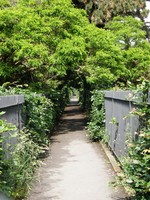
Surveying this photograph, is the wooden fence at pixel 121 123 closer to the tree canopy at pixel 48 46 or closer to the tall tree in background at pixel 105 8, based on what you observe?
the tree canopy at pixel 48 46

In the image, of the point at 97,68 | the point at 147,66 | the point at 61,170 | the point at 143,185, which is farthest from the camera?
the point at 147,66

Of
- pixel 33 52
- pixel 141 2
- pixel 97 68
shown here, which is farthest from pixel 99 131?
pixel 141 2

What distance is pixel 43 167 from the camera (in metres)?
8.95

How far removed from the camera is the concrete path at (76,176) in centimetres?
647

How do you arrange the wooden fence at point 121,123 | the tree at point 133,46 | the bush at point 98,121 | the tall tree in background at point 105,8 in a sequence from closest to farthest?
the wooden fence at point 121,123, the bush at point 98,121, the tree at point 133,46, the tall tree in background at point 105,8

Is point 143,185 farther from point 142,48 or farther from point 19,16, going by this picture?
point 142,48

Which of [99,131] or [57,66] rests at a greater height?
[57,66]

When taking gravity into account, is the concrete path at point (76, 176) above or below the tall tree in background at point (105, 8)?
below

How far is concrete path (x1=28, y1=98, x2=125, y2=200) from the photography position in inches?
255

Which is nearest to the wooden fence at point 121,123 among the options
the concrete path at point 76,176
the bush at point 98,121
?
the concrete path at point 76,176

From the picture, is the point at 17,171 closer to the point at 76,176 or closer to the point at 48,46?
the point at 76,176

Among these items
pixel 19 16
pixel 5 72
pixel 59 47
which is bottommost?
pixel 5 72

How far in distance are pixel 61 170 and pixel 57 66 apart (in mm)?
8303

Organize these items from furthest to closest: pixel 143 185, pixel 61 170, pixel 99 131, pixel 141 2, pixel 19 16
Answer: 1. pixel 141 2
2. pixel 19 16
3. pixel 99 131
4. pixel 61 170
5. pixel 143 185
